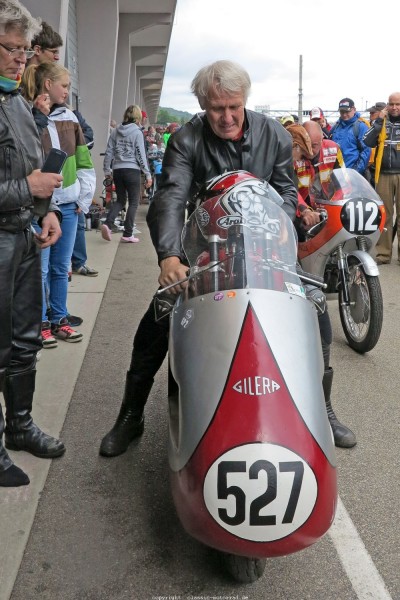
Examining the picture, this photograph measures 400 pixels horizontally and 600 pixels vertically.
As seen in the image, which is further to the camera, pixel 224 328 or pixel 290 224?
pixel 290 224

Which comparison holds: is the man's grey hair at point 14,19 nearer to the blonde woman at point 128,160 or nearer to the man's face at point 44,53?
the man's face at point 44,53

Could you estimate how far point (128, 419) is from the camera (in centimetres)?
335

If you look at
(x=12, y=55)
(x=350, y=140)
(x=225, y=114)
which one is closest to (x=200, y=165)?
(x=225, y=114)

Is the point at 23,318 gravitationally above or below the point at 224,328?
below

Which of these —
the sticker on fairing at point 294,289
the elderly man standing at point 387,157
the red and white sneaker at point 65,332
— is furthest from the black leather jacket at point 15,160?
the elderly man standing at point 387,157

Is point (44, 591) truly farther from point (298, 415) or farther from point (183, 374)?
point (298, 415)

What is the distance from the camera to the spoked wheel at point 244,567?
2.33 m

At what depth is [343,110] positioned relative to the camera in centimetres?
1088

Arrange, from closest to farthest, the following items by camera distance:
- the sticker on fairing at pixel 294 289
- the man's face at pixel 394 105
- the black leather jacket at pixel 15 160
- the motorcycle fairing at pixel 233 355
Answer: the motorcycle fairing at pixel 233 355, the sticker on fairing at pixel 294 289, the black leather jacket at pixel 15 160, the man's face at pixel 394 105

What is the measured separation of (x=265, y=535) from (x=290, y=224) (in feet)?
4.15

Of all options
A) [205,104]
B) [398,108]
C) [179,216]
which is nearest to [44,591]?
[179,216]

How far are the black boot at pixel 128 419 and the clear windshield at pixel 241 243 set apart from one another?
0.90m

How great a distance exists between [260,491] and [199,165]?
→ 1.69m

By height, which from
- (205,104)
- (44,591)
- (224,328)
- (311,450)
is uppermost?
(205,104)
